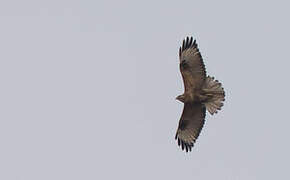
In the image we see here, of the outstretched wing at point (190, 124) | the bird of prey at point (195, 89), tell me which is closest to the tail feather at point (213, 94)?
the bird of prey at point (195, 89)

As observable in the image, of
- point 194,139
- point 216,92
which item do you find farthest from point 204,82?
point 194,139

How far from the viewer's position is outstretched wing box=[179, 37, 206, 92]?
63.0ft

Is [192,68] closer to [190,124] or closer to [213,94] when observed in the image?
[213,94]

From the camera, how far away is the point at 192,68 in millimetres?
19234

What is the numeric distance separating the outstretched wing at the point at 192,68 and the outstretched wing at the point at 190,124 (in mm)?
623

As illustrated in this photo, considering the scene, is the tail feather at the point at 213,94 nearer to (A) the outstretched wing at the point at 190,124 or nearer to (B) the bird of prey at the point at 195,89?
(B) the bird of prey at the point at 195,89

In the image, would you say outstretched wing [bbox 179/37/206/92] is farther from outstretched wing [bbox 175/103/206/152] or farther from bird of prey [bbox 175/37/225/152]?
outstretched wing [bbox 175/103/206/152]

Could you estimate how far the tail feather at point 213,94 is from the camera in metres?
19.3

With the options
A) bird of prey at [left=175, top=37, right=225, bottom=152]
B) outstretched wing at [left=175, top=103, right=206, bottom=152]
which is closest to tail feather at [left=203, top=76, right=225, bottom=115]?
bird of prey at [left=175, top=37, right=225, bottom=152]

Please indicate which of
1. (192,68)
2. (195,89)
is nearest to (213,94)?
(195,89)

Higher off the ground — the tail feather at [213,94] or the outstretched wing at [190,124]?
the tail feather at [213,94]

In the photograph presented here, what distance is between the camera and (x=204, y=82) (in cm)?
1928

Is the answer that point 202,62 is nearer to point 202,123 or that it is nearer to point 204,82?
point 204,82

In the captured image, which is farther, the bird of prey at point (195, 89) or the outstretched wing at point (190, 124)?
the outstretched wing at point (190, 124)
